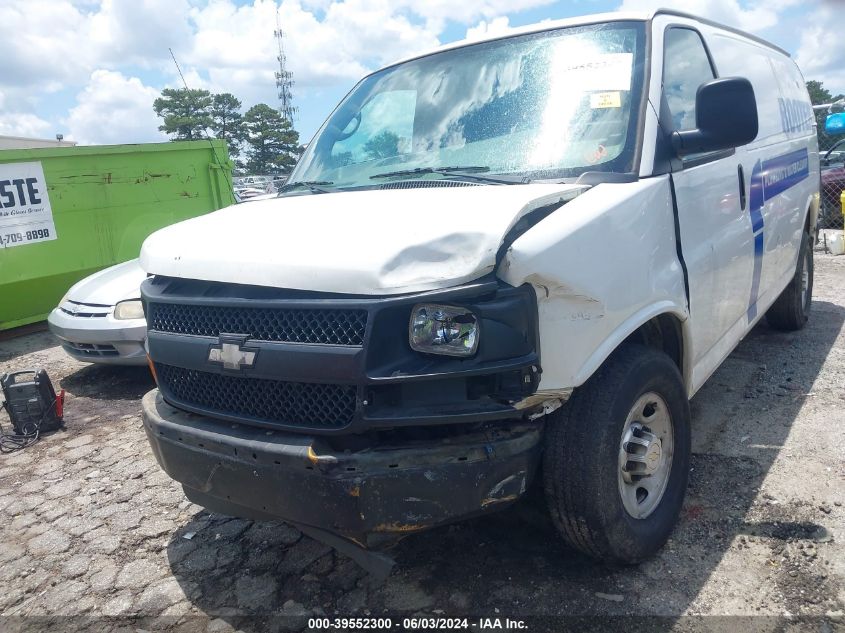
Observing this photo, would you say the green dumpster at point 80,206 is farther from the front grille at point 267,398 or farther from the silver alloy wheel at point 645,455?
the silver alloy wheel at point 645,455

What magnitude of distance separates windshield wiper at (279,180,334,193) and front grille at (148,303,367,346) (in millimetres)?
1039

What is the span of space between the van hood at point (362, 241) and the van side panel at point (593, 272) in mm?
105

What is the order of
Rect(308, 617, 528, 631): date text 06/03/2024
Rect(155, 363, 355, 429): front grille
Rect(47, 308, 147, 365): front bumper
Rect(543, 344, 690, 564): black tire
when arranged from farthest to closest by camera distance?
1. Rect(47, 308, 147, 365): front bumper
2. Rect(308, 617, 528, 631): date text 06/03/2024
3. Rect(543, 344, 690, 564): black tire
4. Rect(155, 363, 355, 429): front grille

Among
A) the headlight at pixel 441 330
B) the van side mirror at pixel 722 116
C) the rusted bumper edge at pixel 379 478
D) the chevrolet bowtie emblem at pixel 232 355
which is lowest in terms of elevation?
the rusted bumper edge at pixel 379 478

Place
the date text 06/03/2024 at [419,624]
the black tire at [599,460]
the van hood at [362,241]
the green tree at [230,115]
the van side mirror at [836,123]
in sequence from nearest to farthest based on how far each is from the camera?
the van hood at [362,241] → the black tire at [599,460] → the date text 06/03/2024 at [419,624] → the van side mirror at [836,123] → the green tree at [230,115]

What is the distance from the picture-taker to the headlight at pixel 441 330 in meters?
2.11

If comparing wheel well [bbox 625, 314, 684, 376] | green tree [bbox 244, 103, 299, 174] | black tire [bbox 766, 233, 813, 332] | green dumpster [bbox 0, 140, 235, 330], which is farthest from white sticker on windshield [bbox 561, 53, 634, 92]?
green tree [bbox 244, 103, 299, 174]

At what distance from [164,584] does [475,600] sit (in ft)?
4.40

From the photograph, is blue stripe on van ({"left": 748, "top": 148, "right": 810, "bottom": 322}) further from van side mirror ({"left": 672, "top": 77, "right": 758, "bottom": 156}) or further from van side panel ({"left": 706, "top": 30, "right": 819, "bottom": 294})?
van side mirror ({"left": 672, "top": 77, "right": 758, "bottom": 156})

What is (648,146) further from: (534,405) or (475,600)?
(475,600)

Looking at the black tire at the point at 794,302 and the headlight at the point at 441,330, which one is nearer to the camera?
the headlight at the point at 441,330

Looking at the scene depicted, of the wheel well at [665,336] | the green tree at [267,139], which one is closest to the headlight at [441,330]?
the wheel well at [665,336]

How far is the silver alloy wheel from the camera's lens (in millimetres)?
2646

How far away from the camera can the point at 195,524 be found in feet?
11.2
